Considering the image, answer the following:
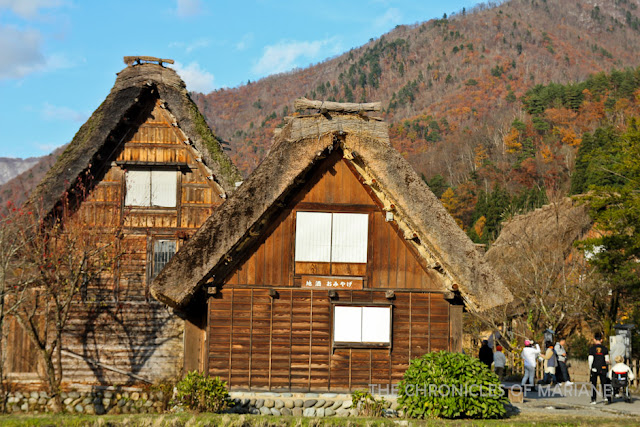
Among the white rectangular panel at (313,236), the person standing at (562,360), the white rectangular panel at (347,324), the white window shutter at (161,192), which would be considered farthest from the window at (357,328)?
the person standing at (562,360)

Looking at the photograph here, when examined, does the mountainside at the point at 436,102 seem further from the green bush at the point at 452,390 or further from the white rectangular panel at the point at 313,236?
the green bush at the point at 452,390

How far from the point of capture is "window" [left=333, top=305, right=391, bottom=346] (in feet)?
52.5

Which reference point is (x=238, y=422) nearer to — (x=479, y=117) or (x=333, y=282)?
(x=333, y=282)

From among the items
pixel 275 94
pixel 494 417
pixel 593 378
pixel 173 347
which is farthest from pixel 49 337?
pixel 275 94

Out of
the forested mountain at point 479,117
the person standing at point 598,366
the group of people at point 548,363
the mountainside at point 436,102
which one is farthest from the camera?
the mountainside at point 436,102

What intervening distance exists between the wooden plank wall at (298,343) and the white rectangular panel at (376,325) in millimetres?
196

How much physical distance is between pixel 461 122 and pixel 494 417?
134 meters

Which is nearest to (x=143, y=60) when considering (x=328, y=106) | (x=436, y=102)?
(x=328, y=106)

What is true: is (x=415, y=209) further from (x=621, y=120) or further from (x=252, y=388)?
(x=621, y=120)

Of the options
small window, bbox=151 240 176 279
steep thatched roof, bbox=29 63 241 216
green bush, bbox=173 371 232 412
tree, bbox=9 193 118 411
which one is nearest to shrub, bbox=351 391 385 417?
green bush, bbox=173 371 232 412

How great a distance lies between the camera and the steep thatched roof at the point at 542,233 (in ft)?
108

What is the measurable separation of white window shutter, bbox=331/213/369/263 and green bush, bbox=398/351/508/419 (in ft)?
10.4

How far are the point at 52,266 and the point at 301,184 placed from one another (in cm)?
821

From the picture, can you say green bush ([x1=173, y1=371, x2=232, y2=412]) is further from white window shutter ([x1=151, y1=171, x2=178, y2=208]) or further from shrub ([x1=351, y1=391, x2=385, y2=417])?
white window shutter ([x1=151, y1=171, x2=178, y2=208])
